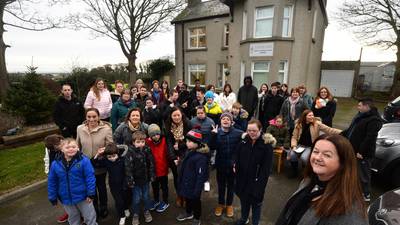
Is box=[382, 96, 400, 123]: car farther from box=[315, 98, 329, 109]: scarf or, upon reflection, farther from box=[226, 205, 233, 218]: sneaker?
box=[226, 205, 233, 218]: sneaker

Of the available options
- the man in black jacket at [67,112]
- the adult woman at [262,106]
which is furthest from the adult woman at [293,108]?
the man in black jacket at [67,112]

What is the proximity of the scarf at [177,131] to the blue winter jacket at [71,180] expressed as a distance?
1.46 meters

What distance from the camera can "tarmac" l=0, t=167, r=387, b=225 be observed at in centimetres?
357

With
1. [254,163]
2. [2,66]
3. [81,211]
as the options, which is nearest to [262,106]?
[254,163]

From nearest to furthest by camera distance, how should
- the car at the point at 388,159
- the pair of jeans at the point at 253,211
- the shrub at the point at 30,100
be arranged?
the pair of jeans at the point at 253,211
the car at the point at 388,159
the shrub at the point at 30,100

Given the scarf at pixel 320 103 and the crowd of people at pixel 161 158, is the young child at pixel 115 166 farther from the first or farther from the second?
the scarf at pixel 320 103

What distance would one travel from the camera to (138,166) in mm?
3369

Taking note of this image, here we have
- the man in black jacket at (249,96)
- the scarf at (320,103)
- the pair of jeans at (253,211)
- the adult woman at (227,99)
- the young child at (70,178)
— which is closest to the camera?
the young child at (70,178)

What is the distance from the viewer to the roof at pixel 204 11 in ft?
54.9

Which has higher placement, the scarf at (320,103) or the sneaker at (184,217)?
the scarf at (320,103)

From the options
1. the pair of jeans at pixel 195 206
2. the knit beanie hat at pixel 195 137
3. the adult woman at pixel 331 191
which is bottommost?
the pair of jeans at pixel 195 206

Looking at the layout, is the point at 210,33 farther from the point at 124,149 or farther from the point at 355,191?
the point at 355,191

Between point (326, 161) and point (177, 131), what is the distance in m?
2.79

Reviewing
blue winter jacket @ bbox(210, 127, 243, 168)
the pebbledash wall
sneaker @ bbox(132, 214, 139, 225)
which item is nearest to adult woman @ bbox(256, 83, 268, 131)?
blue winter jacket @ bbox(210, 127, 243, 168)
